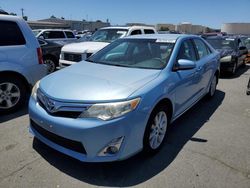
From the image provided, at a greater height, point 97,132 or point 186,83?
Result: point 186,83

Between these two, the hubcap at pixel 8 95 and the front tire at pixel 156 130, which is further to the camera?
the hubcap at pixel 8 95

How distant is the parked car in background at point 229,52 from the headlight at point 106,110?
24.1ft

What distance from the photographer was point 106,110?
268 centimetres

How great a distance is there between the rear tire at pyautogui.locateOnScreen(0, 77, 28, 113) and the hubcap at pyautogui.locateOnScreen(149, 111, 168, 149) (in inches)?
122

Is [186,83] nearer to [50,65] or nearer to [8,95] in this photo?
[8,95]

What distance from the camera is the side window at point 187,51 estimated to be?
4045 millimetres

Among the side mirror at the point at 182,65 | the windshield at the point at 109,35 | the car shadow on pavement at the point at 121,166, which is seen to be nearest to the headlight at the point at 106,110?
the car shadow on pavement at the point at 121,166

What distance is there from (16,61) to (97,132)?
301cm

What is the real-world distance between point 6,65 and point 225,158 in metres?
4.09

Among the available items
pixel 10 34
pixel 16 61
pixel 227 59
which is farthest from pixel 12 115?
pixel 227 59

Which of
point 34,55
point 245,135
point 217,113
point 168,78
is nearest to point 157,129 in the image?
point 168,78

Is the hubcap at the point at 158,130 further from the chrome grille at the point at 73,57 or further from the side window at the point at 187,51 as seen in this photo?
the chrome grille at the point at 73,57

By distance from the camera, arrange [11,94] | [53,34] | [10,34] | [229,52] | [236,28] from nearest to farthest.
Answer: [10,34] < [11,94] < [229,52] < [53,34] < [236,28]

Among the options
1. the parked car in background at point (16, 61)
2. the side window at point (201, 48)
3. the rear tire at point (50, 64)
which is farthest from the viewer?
the rear tire at point (50, 64)
